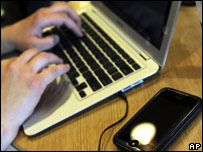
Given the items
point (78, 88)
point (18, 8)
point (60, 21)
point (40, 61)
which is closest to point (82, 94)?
point (78, 88)

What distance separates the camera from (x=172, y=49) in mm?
554

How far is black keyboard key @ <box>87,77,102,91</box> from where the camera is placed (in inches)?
18.3

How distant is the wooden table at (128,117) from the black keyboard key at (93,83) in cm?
4

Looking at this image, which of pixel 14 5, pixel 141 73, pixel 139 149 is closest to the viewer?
pixel 139 149

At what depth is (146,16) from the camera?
1.60 ft

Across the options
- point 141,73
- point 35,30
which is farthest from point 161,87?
point 35,30

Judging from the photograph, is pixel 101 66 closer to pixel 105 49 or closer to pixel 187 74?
pixel 105 49

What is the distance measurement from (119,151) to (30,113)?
209 mm

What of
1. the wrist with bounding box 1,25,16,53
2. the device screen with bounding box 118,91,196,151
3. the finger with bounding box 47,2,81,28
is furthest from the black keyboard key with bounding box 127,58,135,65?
the wrist with bounding box 1,25,16,53

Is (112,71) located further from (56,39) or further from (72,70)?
(56,39)

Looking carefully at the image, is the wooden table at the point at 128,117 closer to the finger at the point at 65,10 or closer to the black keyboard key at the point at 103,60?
the black keyboard key at the point at 103,60

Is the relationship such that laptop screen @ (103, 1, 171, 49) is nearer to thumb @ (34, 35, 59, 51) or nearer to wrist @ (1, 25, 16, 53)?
thumb @ (34, 35, 59, 51)

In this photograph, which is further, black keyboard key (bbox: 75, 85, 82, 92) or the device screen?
black keyboard key (bbox: 75, 85, 82, 92)

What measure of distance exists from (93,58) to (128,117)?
18cm
